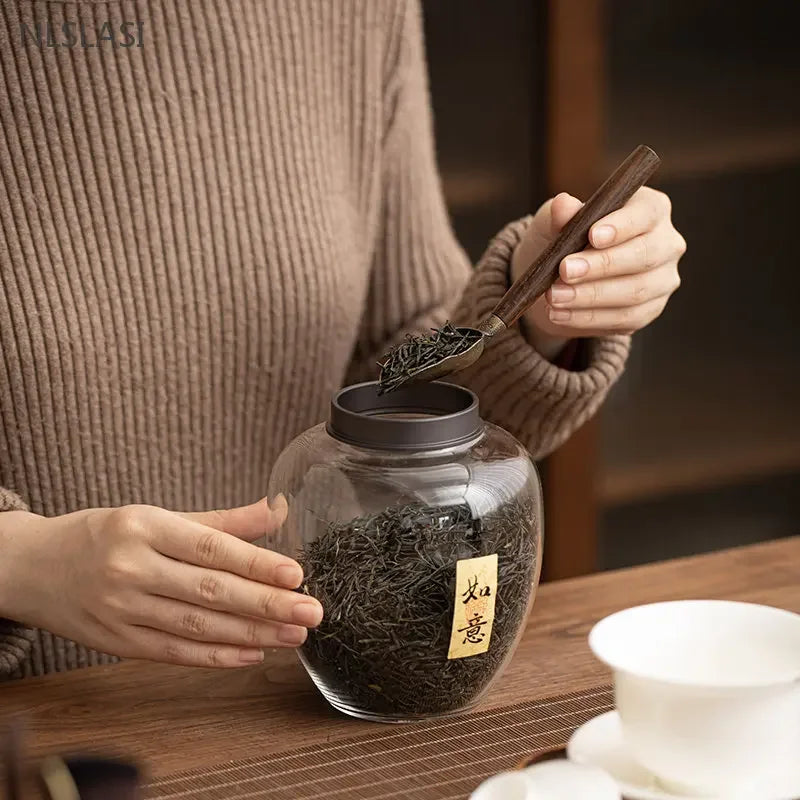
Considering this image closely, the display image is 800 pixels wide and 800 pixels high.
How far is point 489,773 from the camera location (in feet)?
3.01

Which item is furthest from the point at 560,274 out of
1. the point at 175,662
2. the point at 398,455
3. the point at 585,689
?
the point at 175,662

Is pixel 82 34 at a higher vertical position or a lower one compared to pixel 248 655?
higher

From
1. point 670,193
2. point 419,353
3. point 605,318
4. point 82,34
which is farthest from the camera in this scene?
point 670,193

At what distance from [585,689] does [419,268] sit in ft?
2.18

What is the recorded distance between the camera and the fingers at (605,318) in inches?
44.1

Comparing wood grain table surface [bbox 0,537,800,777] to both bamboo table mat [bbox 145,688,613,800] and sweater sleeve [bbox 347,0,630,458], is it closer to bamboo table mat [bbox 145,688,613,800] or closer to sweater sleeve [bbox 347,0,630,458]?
bamboo table mat [bbox 145,688,613,800]

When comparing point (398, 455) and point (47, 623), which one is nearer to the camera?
point (398, 455)

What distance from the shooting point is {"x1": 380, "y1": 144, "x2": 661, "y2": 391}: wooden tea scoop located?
3.38 ft

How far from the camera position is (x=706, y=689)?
2.55 ft

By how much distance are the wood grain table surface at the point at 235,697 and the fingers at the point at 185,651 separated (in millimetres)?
42

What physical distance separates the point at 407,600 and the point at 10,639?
1.34ft

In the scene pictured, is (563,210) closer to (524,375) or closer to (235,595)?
(524,375)

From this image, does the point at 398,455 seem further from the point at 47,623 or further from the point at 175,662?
the point at 47,623

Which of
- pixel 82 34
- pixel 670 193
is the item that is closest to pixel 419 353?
pixel 82 34
